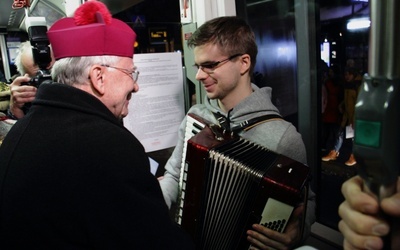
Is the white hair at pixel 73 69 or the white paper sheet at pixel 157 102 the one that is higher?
the white hair at pixel 73 69

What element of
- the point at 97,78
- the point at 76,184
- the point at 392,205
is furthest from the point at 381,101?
the point at 97,78

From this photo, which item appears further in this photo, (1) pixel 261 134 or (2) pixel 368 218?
(1) pixel 261 134

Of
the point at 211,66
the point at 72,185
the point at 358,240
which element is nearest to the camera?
the point at 358,240

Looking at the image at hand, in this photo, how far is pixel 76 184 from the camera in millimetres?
1024

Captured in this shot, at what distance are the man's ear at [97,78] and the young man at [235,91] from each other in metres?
0.72

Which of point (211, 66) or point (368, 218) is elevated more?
point (211, 66)

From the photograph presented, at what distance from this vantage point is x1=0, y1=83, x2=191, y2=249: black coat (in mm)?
1011

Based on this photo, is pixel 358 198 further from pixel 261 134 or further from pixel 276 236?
pixel 261 134

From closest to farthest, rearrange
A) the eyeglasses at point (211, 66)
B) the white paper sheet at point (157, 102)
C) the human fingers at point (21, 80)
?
the eyeglasses at point (211, 66), the human fingers at point (21, 80), the white paper sheet at point (157, 102)

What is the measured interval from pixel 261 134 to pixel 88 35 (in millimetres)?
1013

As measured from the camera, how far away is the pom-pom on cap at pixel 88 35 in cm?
132

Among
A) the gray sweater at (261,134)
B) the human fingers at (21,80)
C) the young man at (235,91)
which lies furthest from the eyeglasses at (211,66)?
the human fingers at (21,80)

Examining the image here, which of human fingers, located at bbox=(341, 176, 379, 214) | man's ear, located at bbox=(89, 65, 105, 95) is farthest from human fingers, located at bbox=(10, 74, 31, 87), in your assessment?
human fingers, located at bbox=(341, 176, 379, 214)

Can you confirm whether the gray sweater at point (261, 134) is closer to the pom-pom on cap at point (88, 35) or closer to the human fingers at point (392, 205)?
the pom-pom on cap at point (88, 35)
